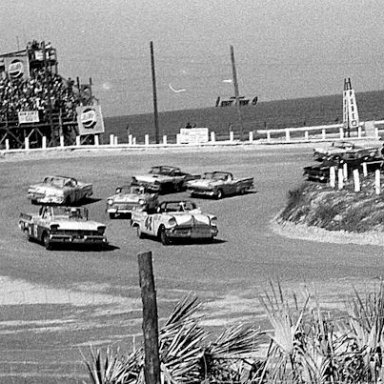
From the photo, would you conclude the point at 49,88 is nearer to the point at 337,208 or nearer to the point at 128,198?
the point at 128,198

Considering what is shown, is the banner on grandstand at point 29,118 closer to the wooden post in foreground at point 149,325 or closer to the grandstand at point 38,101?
the grandstand at point 38,101

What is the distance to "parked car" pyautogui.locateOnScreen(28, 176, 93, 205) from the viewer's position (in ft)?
135

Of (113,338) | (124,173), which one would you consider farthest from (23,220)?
(124,173)

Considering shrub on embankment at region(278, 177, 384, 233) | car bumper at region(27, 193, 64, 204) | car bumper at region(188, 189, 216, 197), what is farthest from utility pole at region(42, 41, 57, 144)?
shrub on embankment at region(278, 177, 384, 233)

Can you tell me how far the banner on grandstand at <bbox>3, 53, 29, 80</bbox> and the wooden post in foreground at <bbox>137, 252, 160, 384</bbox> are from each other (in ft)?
255

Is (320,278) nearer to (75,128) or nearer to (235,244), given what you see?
(235,244)

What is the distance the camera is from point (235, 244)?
30672 mm

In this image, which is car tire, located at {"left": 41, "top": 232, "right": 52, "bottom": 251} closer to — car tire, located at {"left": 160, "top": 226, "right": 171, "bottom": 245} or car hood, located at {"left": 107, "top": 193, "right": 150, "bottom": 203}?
car tire, located at {"left": 160, "top": 226, "right": 171, "bottom": 245}

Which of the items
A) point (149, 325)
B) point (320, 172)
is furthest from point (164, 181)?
point (149, 325)

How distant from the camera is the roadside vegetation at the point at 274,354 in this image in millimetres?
8117

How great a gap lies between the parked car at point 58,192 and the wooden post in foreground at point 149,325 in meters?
33.4

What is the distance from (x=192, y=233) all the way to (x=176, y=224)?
0.60 m

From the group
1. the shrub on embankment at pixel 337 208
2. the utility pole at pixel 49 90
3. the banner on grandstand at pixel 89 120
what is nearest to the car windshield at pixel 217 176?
the shrub on embankment at pixel 337 208

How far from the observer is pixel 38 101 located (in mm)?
82375
